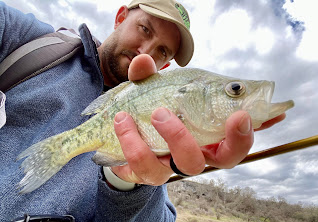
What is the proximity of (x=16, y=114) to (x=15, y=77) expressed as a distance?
42cm

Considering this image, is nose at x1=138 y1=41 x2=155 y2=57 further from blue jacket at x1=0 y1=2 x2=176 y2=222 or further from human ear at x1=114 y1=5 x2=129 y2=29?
blue jacket at x1=0 y1=2 x2=176 y2=222

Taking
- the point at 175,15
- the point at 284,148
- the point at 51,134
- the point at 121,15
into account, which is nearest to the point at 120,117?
the point at 284,148

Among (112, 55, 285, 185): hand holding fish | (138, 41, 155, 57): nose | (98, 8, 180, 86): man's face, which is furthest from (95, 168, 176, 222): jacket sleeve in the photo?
(138, 41, 155, 57): nose

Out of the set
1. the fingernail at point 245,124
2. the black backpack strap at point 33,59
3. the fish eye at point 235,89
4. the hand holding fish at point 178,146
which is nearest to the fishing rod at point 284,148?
the hand holding fish at point 178,146

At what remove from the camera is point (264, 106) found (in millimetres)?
1401

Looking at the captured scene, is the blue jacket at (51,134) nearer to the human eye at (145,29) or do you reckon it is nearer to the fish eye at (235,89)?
the human eye at (145,29)

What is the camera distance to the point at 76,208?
8.86 ft

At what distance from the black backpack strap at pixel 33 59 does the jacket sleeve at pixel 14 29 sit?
0.10 metres

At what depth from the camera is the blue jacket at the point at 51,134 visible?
2406 mm

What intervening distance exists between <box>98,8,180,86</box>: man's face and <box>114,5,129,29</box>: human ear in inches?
2.8

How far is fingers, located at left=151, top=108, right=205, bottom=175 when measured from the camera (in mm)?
1551

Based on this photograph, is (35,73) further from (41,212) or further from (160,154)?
(160,154)

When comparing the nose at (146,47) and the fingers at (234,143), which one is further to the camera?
the nose at (146,47)

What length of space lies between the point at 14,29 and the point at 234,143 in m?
2.74
